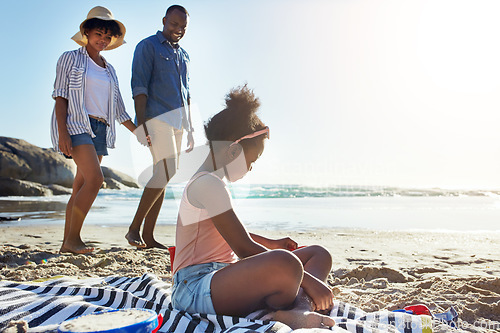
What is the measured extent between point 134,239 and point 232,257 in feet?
6.59

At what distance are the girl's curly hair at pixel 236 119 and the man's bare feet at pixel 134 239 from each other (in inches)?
81.0

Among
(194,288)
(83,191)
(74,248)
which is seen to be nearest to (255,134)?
(194,288)

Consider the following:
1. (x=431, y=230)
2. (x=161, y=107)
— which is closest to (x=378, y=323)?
(x=161, y=107)

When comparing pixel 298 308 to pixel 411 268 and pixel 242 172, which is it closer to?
pixel 242 172

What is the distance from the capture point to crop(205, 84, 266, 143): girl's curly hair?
2127 mm

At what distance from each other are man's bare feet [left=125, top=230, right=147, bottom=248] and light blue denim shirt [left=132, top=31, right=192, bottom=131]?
114 centimetres

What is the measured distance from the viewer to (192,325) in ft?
5.86

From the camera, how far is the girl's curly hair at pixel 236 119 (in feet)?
6.98

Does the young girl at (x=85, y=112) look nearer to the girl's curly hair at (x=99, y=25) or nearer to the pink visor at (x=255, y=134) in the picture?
the girl's curly hair at (x=99, y=25)

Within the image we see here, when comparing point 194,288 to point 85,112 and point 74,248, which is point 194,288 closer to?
point 74,248

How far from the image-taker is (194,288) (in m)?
1.95

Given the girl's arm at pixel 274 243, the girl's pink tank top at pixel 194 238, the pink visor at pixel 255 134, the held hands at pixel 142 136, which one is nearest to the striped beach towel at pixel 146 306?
the girl's pink tank top at pixel 194 238

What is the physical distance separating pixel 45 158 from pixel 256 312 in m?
16.5

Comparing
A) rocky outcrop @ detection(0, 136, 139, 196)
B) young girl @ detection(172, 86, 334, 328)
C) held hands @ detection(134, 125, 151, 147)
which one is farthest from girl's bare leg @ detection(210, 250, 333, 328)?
rocky outcrop @ detection(0, 136, 139, 196)
